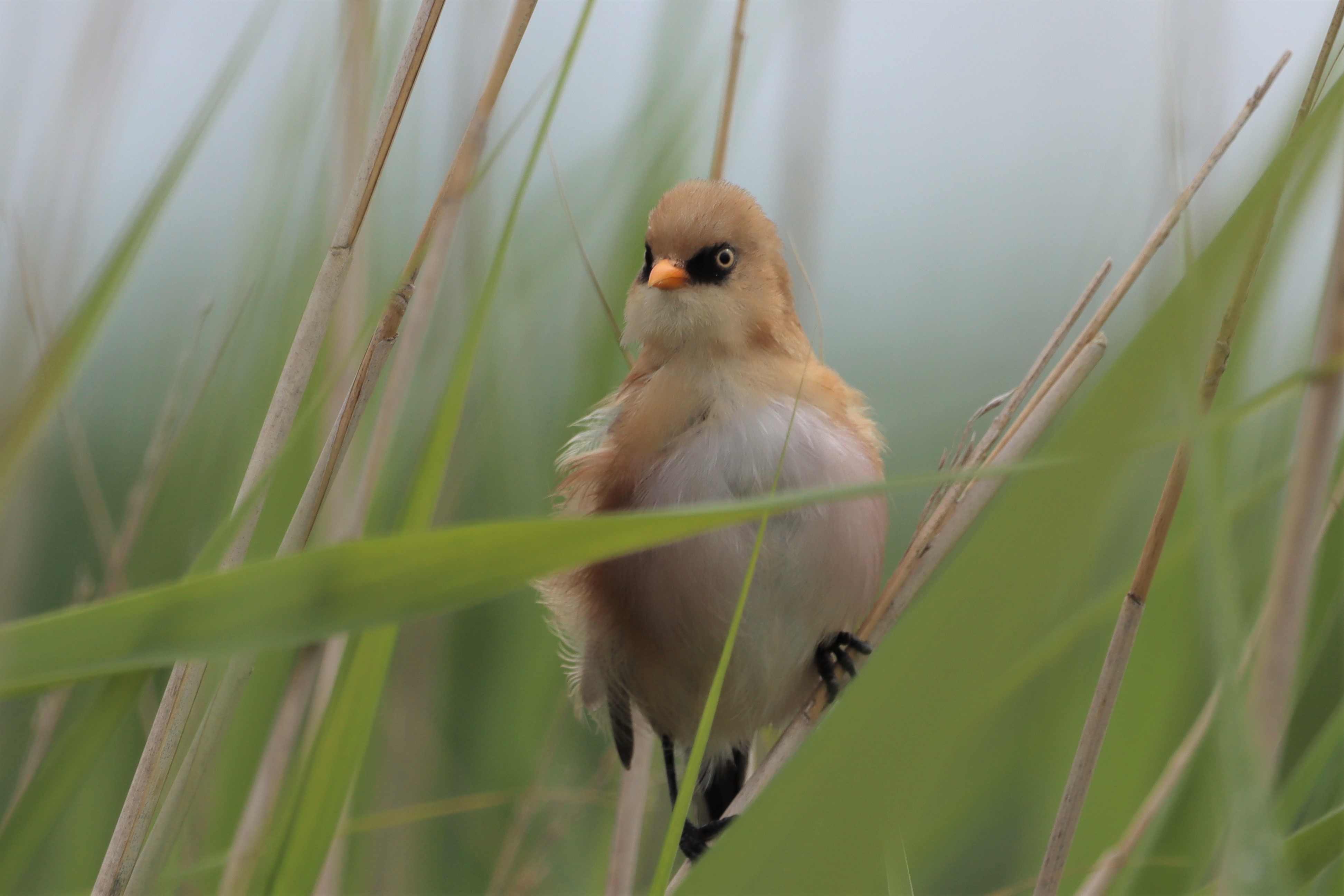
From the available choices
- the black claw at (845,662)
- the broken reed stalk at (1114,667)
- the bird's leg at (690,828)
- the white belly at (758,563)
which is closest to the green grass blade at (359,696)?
the white belly at (758,563)

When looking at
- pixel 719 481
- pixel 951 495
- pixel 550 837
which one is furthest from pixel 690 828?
pixel 951 495

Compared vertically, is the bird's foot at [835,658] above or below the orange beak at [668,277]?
below

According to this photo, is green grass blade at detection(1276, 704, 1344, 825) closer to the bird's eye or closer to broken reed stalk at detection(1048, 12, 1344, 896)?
broken reed stalk at detection(1048, 12, 1344, 896)

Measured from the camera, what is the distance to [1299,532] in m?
0.79

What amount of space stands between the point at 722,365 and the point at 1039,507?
43.2 inches

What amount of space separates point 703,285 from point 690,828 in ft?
3.67

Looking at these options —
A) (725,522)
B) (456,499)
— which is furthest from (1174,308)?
(456,499)

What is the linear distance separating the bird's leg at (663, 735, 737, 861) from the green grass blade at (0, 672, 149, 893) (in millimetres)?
1155

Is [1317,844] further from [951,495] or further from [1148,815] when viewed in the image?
[951,495]

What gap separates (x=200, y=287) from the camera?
210 cm

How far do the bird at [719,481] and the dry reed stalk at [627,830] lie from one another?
6.4 inches

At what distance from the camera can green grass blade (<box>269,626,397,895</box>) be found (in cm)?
94

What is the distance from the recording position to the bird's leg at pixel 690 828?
78.4 inches

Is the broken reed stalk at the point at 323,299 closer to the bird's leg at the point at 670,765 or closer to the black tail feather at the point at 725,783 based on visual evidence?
the bird's leg at the point at 670,765
